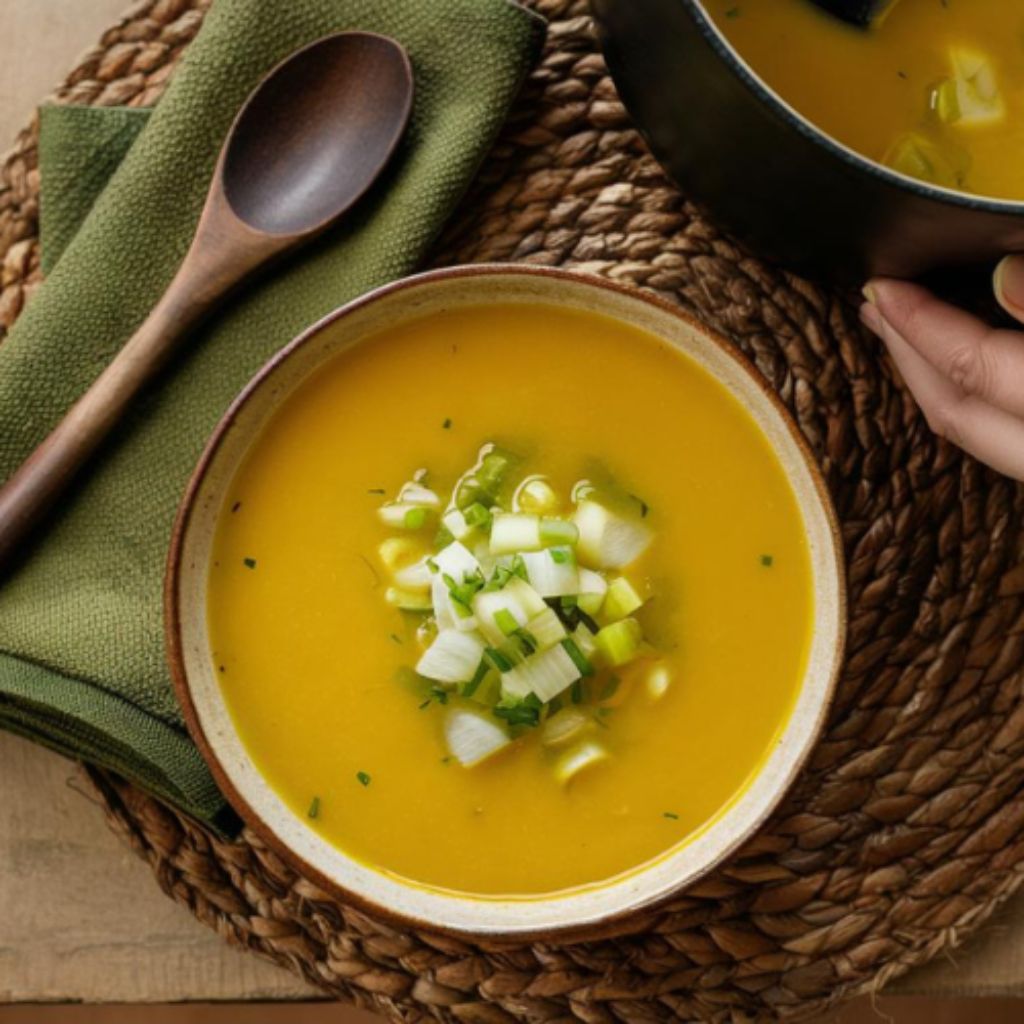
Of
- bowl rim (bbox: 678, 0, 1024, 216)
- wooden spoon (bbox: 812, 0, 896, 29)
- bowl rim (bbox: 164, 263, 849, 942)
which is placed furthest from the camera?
bowl rim (bbox: 164, 263, 849, 942)

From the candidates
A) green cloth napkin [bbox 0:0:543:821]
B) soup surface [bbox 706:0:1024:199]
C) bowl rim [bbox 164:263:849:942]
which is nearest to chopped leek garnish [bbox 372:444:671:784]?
bowl rim [bbox 164:263:849:942]

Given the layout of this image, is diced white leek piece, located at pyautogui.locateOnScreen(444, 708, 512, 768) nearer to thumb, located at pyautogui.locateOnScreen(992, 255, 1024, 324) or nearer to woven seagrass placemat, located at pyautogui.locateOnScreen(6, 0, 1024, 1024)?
A: woven seagrass placemat, located at pyautogui.locateOnScreen(6, 0, 1024, 1024)

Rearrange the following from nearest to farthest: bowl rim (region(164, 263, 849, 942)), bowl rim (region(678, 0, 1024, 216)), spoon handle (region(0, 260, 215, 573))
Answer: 1. bowl rim (region(678, 0, 1024, 216))
2. bowl rim (region(164, 263, 849, 942))
3. spoon handle (region(0, 260, 215, 573))

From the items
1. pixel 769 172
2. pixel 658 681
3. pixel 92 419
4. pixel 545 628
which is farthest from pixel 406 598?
pixel 769 172

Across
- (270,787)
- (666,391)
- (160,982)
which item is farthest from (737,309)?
(160,982)

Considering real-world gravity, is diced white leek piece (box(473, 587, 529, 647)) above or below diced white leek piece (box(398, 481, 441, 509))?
below

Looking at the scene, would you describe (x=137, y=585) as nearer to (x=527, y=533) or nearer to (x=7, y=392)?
(x=7, y=392)

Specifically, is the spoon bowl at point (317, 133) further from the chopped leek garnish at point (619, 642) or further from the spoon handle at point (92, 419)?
the chopped leek garnish at point (619, 642)
